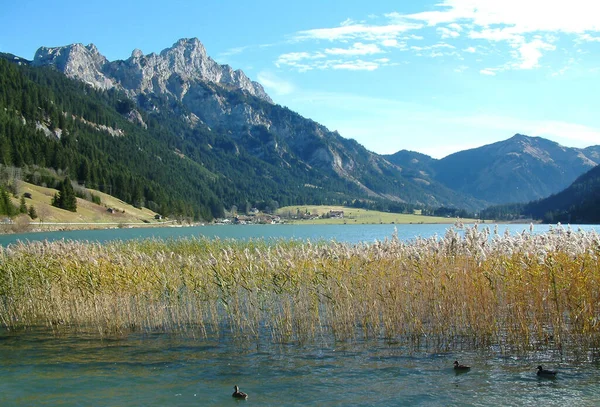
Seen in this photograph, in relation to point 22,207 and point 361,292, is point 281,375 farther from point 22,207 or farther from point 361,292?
point 22,207

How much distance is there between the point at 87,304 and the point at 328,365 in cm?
1015

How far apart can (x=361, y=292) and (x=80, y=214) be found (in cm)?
11074

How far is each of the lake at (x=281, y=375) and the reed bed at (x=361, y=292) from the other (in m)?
0.86

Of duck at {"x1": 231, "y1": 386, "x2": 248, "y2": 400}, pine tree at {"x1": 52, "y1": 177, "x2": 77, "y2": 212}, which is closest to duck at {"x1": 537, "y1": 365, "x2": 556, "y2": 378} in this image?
duck at {"x1": 231, "y1": 386, "x2": 248, "y2": 400}

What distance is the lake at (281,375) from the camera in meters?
11.1

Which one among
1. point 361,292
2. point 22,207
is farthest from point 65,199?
point 361,292

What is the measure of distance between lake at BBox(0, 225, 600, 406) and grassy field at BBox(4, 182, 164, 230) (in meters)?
90.1

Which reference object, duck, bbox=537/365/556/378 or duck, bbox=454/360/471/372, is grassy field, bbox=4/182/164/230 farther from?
duck, bbox=537/365/556/378

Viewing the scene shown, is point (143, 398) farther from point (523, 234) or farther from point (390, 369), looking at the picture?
point (523, 234)

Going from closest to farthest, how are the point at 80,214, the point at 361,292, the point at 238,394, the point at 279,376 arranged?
the point at 238,394 < the point at 279,376 < the point at 361,292 < the point at 80,214

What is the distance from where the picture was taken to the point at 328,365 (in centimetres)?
1325

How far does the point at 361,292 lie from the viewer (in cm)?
1678

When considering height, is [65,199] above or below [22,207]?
above

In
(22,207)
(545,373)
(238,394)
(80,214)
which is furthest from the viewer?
(80,214)
